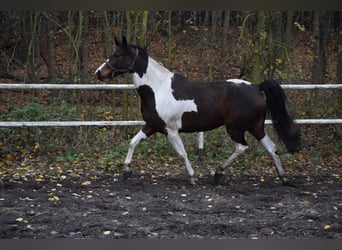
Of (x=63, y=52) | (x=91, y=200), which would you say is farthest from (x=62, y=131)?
(x=63, y=52)

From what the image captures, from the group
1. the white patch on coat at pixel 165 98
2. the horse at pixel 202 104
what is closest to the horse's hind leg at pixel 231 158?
the horse at pixel 202 104

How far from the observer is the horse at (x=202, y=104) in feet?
19.2

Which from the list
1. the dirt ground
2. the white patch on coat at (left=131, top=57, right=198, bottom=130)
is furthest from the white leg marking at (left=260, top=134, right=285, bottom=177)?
the white patch on coat at (left=131, top=57, right=198, bottom=130)

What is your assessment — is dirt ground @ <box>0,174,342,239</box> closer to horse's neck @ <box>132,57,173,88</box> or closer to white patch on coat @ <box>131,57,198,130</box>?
white patch on coat @ <box>131,57,198,130</box>

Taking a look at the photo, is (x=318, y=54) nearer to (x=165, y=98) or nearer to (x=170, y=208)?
(x=165, y=98)

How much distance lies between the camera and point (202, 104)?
19.5ft

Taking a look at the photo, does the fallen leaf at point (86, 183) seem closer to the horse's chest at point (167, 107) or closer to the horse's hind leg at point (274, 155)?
the horse's chest at point (167, 107)

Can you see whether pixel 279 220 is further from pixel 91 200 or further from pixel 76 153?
pixel 76 153

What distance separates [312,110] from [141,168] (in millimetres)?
3474

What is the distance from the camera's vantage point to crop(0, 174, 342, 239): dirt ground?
156 inches

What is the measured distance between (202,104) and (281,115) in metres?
1.04

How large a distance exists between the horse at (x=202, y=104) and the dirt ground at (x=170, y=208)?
1.59 feet

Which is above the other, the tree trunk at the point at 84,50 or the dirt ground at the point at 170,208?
the tree trunk at the point at 84,50

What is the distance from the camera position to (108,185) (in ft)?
19.3
